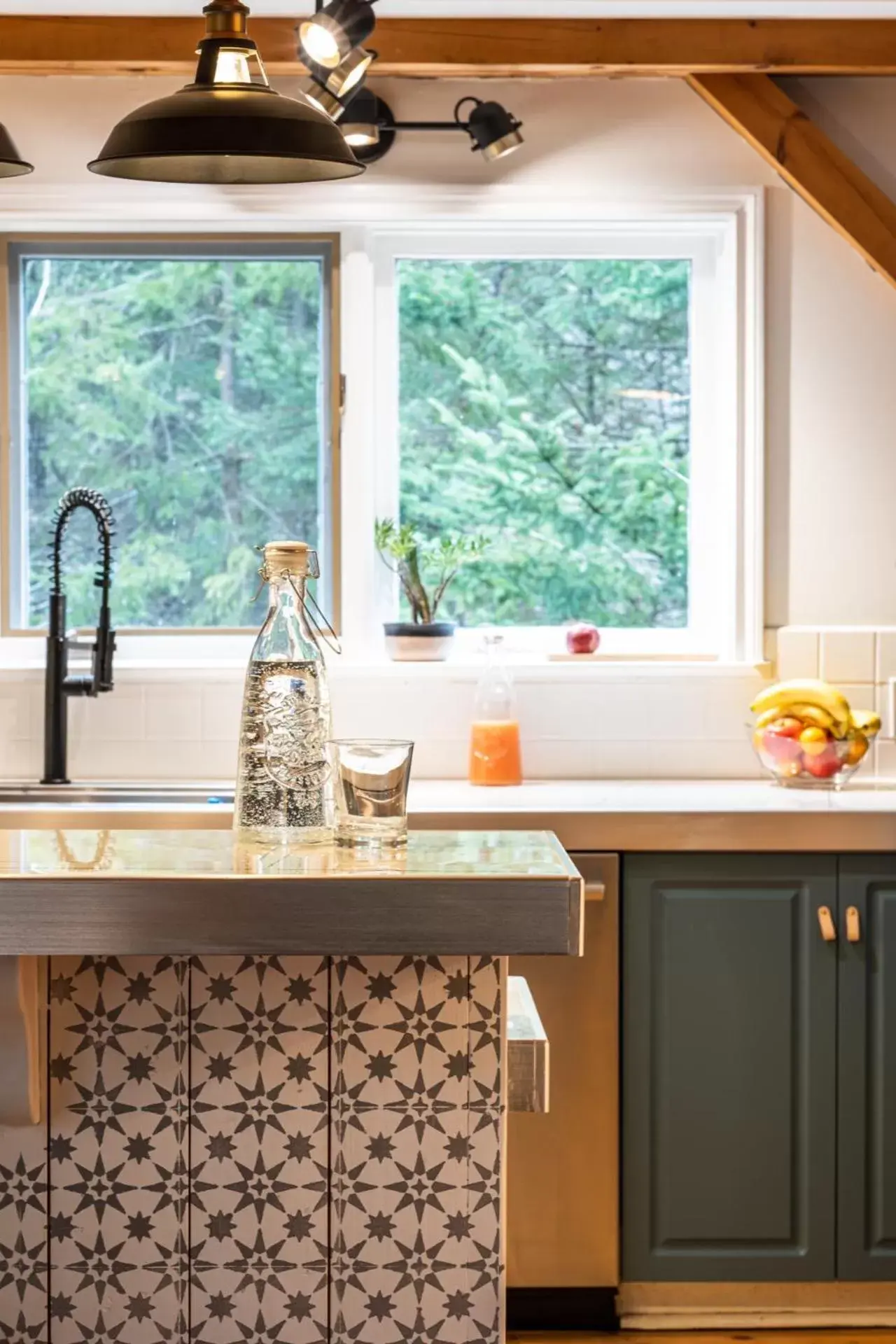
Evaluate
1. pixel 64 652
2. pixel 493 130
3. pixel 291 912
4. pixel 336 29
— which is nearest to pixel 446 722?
pixel 64 652

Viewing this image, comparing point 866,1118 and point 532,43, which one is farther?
point 532,43

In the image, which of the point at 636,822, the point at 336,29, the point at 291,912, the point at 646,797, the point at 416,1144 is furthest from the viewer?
the point at 646,797

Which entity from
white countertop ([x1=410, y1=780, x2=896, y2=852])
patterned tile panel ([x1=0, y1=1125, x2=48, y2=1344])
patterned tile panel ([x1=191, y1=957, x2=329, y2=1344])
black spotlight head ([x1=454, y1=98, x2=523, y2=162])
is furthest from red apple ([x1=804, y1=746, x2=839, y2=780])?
patterned tile panel ([x1=0, y1=1125, x2=48, y2=1344])

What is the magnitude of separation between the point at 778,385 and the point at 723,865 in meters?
1.18

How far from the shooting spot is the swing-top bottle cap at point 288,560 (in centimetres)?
158

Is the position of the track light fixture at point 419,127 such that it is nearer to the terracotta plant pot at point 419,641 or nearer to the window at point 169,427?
the window at point 169,427

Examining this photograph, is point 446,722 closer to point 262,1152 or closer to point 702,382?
point 702,382

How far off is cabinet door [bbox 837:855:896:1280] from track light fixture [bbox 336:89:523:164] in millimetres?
1674

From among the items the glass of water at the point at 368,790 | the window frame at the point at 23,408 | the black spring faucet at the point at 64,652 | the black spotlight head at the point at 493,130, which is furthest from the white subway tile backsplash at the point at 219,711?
the glass of water at the point at 368,790

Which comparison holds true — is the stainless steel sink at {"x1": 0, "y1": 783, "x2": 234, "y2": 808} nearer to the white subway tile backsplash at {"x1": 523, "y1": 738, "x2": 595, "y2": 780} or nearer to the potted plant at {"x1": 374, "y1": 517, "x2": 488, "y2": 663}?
the potted plant at {"x1": 374, "y1": 517, "x2": 488, "y2": 663}

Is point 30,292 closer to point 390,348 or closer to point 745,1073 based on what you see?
point 390,348

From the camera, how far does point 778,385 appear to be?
3311 mm

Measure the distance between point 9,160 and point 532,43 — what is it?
1.71 metres

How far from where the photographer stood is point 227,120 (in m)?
1.49
